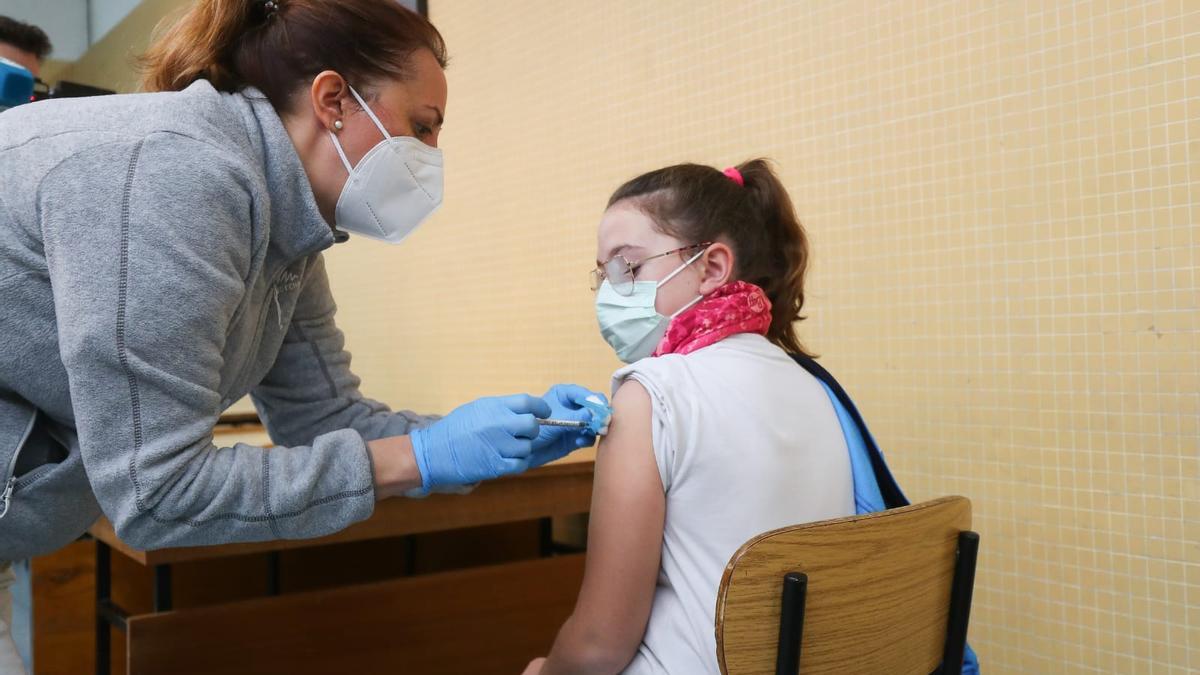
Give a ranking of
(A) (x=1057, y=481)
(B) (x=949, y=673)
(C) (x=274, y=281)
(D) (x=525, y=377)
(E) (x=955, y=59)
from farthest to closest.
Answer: (D) (x=525, y=377) < (E) (x=955, y=59) < (A) (x=1057, y=481) < (C) (x=274, y=281) < (B) (x=949, y=673)

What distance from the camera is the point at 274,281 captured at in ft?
3.67

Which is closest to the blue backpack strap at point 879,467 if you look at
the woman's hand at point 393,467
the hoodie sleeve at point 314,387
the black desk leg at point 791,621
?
the black desk leg at point 791,621

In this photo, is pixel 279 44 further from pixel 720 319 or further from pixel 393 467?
pixel 720 319

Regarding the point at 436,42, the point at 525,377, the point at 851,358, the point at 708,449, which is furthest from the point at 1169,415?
the point at 525,377

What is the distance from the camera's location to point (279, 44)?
107 cm

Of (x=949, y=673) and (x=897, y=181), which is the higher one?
(x=897, y=181)

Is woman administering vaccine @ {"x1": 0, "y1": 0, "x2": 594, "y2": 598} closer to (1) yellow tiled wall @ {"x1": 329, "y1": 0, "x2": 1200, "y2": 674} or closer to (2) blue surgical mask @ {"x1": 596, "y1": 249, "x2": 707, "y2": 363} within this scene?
(2) blue surgical mask @ {"x1": 596, "y1": 249, "x2": 707, "y2": 363}

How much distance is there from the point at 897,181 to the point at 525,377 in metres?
1.24

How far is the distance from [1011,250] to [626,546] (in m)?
0.93

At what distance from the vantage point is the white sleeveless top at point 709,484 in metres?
0.97

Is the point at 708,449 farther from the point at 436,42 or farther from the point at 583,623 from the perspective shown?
the point at 436,42

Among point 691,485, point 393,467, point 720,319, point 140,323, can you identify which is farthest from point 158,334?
point 720,319

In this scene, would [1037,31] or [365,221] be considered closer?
[365,221]

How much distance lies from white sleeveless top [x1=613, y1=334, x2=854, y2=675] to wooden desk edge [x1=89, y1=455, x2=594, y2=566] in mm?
648
